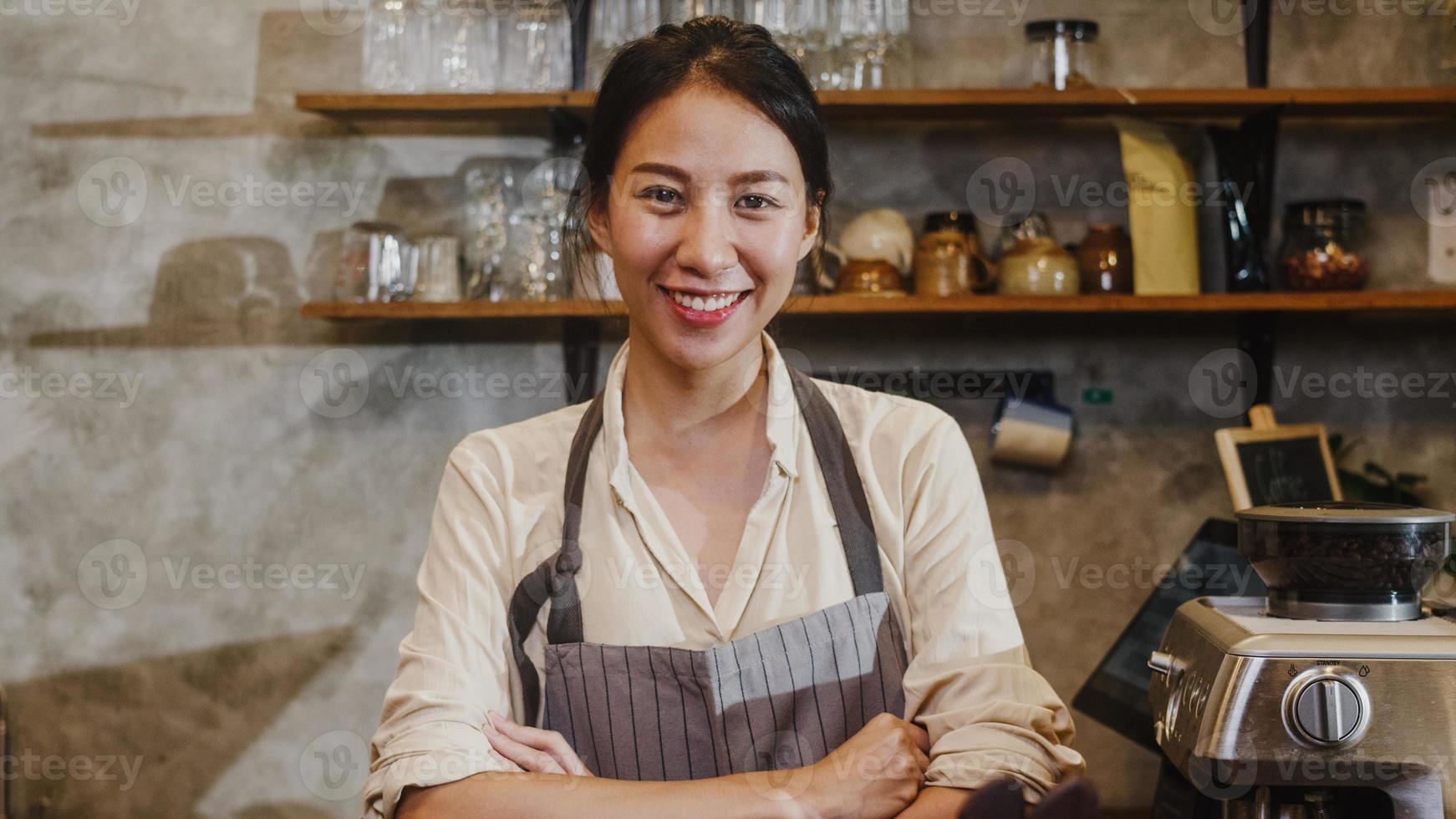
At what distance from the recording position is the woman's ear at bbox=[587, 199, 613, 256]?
1444 millimetres

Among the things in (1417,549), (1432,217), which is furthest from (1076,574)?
(1417,549)

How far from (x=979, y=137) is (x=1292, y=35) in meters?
0.69

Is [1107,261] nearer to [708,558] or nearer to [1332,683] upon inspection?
[708,558]

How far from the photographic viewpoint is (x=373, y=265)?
236cm

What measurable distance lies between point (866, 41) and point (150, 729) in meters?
2.06
